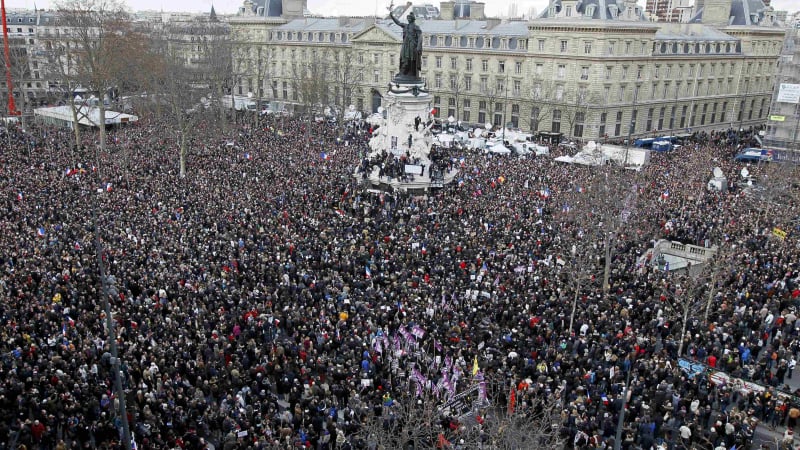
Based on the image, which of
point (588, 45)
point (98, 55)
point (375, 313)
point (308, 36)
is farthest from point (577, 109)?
point (375, 313)

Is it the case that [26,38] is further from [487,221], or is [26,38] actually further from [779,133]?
[779,133]

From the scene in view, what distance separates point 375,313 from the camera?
22.5 m

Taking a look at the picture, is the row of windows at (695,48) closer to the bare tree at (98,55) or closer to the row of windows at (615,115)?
the row of windows at (615,115)

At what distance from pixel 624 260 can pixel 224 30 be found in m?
72.5

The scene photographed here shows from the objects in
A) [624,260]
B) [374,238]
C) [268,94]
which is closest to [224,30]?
[268,94]

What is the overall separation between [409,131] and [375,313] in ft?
72.7

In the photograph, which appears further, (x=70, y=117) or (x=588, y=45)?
(x=588, y=45)

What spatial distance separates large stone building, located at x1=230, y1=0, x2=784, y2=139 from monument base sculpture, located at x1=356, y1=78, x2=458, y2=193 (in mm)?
23280

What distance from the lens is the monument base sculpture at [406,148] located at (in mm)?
40906

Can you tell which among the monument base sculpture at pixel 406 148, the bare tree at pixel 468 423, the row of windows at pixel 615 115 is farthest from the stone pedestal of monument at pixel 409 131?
the bare tree at pixel 468 423

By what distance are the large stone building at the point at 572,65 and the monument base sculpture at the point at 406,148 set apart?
76.4ft

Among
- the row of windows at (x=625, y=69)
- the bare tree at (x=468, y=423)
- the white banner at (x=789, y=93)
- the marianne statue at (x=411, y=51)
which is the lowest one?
the bare tree at (x=468, y=423)

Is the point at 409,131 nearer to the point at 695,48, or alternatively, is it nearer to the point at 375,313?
the point at 375,313

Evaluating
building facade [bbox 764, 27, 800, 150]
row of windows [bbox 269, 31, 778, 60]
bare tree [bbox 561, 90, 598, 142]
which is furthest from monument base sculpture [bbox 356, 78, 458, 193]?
building facade [bbox 764, 27, 800, 150]
